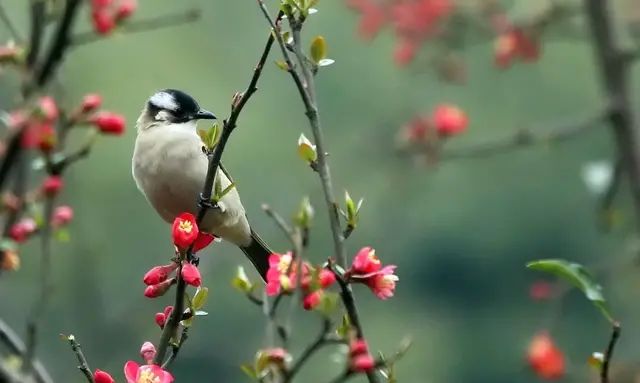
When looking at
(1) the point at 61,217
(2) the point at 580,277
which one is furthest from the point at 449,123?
(2) the point at 580,277

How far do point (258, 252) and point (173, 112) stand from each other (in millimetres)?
341

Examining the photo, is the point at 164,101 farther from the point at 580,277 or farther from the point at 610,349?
the point at 610,349

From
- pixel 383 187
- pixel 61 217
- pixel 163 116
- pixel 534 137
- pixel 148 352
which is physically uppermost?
pixel 148 352

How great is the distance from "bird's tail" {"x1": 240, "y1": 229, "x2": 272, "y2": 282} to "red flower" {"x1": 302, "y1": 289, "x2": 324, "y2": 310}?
1.19 m

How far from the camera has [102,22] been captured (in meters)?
2.70

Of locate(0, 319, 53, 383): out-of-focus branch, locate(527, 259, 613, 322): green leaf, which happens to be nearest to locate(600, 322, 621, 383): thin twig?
locate(527, 259, 613, 322): green leaf

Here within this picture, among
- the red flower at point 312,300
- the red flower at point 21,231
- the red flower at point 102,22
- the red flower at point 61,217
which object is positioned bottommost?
the red flower at point 61,217

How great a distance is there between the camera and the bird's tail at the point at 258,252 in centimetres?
268

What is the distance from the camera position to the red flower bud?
1493 millimetres

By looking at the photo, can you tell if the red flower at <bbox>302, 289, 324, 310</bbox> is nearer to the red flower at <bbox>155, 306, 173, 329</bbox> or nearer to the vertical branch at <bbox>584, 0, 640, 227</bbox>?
the red flower at <bbox>155, 306, 173, 329</bbox>

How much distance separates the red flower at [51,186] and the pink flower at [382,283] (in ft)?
3.09

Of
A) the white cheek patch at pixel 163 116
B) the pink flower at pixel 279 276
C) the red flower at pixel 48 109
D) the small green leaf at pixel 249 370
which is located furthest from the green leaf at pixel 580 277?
the white cheek patch at pixel 163 116

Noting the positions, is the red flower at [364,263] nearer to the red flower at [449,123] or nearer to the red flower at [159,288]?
→ the red flower at [159,288]

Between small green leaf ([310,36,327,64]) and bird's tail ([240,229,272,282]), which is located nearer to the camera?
small green leaf ([310,36,327,64])
